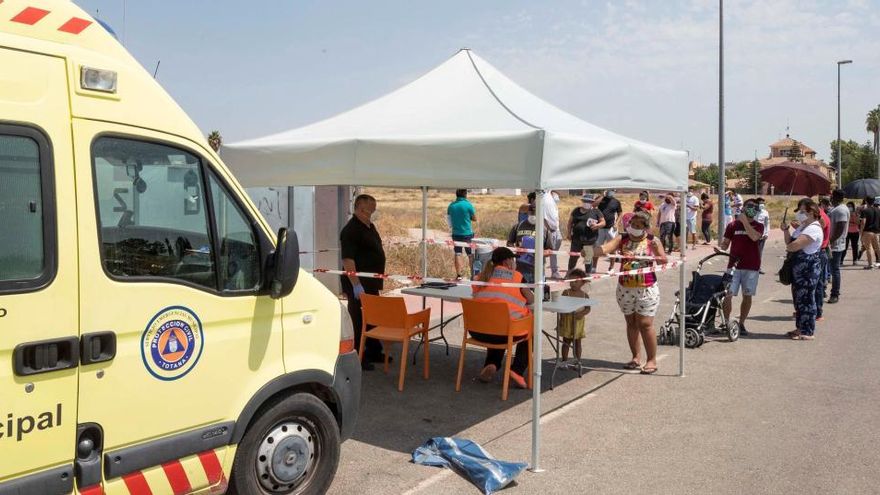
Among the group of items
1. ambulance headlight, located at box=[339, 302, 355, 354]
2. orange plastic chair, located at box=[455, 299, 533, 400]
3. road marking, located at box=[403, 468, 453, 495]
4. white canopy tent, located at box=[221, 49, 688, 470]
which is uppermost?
white canopy tent, located at box=[221, 49, 688, 470]

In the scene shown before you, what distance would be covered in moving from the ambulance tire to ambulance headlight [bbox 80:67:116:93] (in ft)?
5.77

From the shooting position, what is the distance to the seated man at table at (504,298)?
669 centimetres

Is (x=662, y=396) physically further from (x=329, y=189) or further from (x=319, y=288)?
(x=329, y=189)

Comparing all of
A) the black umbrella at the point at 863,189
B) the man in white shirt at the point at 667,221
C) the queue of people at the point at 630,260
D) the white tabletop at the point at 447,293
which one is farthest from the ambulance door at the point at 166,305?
the black umbrella at the point at 863,189

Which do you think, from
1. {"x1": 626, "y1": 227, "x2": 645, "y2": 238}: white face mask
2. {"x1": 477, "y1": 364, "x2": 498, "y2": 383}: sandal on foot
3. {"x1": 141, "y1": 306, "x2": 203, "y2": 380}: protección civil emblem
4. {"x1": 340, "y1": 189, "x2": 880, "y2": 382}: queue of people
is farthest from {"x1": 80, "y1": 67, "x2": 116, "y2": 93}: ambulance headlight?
{"x1": 626, "y1": 227, "x2": 645, "y2": 238}: white face mask

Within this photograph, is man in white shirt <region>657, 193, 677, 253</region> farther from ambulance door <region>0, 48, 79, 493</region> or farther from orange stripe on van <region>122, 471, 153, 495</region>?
ambulance door <region>0, 48, 79, 493</region>

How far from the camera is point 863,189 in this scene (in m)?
18.9

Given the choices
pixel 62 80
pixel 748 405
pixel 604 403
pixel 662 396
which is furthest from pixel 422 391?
pixel 62 80

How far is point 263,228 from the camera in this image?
3943mm

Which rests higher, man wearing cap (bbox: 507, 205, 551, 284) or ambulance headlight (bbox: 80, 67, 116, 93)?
ambulance headlight (bbox: 80, 67, 116, 93)

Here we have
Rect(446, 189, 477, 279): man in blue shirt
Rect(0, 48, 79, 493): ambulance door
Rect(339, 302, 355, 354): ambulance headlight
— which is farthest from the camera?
Rect(446, 189, 477, 279): man in blue shirt

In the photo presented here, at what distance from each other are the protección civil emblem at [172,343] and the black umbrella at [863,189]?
18590mm

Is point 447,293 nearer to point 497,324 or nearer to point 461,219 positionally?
point 497,324

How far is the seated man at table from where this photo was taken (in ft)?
21.9
